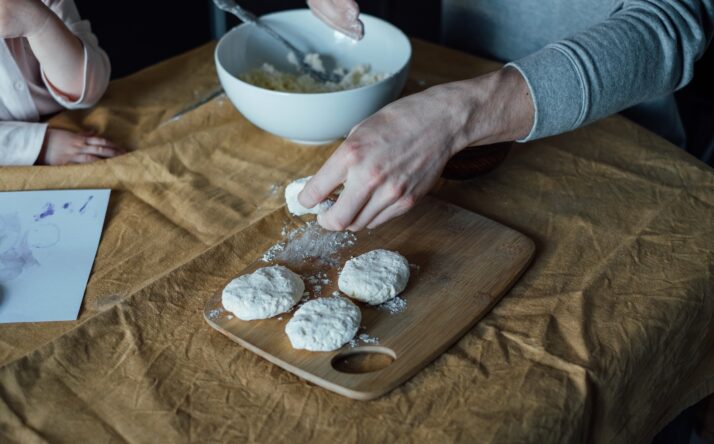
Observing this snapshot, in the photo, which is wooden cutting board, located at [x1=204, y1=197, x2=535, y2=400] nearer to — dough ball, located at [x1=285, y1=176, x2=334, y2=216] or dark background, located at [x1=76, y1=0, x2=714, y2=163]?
dough ball, located at [x1=285, y1=176, x2=334, y2=216]

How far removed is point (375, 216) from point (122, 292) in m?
0.37

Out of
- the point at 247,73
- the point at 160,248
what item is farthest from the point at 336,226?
the point at 247,73

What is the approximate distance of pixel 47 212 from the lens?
1.07 metres

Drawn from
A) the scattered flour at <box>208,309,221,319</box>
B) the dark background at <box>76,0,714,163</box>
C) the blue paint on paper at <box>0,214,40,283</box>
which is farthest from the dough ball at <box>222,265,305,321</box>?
the dark background at <box>76,0,714,163</box>

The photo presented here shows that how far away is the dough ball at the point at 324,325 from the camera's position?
796 mm

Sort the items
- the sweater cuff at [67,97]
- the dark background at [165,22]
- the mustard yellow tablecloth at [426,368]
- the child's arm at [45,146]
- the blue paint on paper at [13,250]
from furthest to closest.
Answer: the dark background at [165,22] < the sweater cuff at [67,97] < the child's arm at [45,146] < the blue paint on paper at [13,250] < the mustard yellow tablecloth at [426,368]

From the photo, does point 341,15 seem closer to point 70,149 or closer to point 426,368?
point 70,149

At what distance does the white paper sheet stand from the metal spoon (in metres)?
0.45

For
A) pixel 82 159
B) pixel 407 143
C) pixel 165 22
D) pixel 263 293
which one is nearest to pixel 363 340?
pixel 263 293

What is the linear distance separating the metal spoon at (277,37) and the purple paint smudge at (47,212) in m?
0.51

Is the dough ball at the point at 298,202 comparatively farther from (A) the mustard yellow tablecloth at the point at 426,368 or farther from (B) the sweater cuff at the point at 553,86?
(B) the sweater cuff at the point at 553,86

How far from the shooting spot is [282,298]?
2.78 feet

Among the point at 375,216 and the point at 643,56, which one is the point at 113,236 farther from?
the point at 643,56

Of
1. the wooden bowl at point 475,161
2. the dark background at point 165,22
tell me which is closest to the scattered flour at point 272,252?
the wooden bowl at point 475,161
